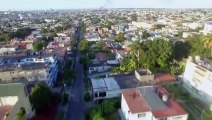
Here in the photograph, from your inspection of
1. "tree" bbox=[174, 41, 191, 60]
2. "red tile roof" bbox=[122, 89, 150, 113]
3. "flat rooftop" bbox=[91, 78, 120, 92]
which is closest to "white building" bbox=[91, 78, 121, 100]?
"flat rooftop" bbox=[91, 78, 120, 92]

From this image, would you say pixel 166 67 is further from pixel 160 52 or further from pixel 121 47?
pixel 121 47

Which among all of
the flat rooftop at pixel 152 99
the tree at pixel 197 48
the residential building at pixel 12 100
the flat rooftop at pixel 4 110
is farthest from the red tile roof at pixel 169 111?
the tree at pixel 197 48

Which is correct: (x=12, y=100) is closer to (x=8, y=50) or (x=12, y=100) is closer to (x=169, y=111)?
(x=169, y=111)

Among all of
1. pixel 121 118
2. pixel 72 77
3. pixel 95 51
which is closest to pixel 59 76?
pixel 72 77

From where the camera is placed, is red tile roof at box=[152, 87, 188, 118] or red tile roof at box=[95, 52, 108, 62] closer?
red tile roof at box=[152, 87, 188, 118]

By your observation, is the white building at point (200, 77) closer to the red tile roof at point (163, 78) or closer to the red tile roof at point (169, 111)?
the red tile roof at point (163, 78)

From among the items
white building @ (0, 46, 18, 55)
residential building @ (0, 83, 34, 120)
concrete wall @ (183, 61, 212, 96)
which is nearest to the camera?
residential building @ (0, 83, 34, 120)

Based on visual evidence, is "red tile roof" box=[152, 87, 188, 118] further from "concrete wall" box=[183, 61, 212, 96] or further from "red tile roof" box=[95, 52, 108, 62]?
"red tile roof" box=[95, 52, 108, 62]
